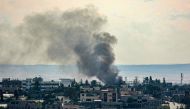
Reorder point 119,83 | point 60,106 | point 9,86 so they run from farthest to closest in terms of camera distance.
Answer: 1. point 9,86
2. point 119,83
3. point 60,106

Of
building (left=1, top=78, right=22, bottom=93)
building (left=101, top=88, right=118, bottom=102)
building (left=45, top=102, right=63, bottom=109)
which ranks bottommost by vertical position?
building (left=45, top=102, right=63, bottom=109)

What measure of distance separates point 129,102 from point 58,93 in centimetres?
1168

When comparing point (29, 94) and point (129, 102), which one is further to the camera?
point (29, 94)

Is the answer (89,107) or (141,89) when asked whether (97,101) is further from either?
(141,89)

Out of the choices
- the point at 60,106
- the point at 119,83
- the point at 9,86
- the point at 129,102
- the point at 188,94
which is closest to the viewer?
the point at 60,106

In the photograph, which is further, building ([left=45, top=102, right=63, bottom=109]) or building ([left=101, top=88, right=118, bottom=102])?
building ([left=101, top=88, right=118, bottom=102])

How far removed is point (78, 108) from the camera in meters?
42.1

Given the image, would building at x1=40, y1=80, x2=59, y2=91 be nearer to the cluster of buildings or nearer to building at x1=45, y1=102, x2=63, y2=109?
the cluster of buildings

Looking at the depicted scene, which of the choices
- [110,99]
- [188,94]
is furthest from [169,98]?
[110,99]

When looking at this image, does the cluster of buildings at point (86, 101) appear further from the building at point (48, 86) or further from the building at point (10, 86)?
the building at point (48, 86)

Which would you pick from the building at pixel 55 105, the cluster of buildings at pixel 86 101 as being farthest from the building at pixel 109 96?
the building at pixel 55 105

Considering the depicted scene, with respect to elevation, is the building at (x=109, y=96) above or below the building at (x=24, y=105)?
above

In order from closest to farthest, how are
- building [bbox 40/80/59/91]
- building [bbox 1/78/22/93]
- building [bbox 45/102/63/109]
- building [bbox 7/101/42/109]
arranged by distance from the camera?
1. building [bbox 45/102/63/109]
2. building [bbox 7/101/42/109]
3. building [bbox 1/78/22/93]
4. building [bbox 40/80/59/91]

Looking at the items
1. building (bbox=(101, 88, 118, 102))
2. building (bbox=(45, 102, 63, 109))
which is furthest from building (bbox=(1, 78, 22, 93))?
building (bbox=(45, 102, 63, 109))
